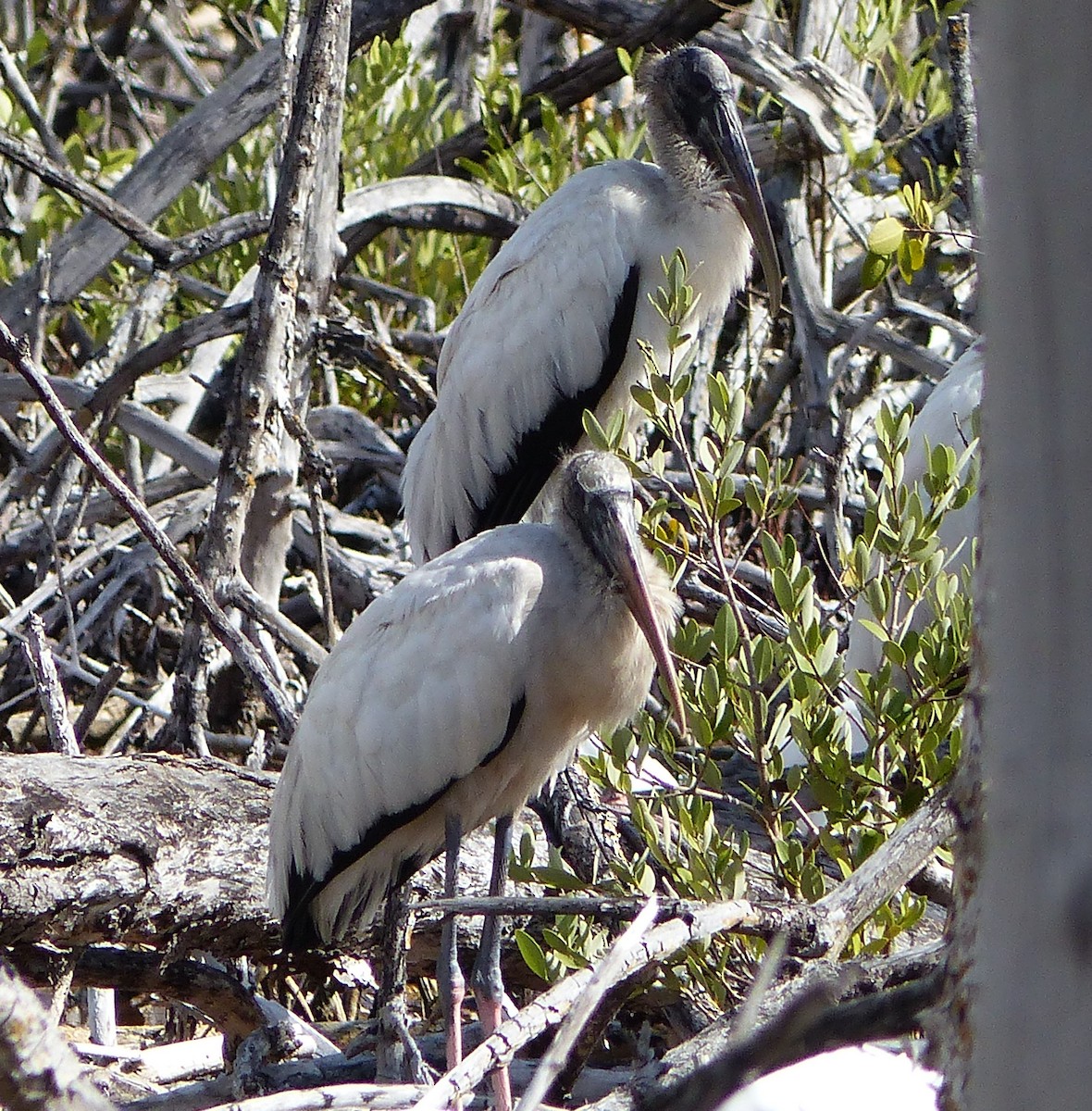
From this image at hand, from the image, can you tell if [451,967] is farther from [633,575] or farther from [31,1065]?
[31,1065]

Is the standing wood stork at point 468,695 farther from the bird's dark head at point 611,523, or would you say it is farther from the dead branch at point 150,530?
the dead branch at point 150,530

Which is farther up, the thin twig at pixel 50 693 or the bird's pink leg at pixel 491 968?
the thin twig at pixel 50 693

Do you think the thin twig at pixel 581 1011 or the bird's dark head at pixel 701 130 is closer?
the thin twig at pixel 581 1011

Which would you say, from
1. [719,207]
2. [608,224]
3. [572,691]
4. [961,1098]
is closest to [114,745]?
[572,691]

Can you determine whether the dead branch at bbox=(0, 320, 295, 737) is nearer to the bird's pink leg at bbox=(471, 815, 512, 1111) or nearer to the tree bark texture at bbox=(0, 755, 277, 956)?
the tree bark texture at bbox=(0, 755, 277, 956)

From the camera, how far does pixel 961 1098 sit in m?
1.21

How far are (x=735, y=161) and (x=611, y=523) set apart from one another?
5.29ft

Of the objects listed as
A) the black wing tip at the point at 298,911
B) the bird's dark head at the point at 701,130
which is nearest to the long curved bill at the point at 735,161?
the bird's dark head at the point at 701,130

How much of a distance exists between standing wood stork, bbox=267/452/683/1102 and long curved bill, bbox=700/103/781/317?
1.25m

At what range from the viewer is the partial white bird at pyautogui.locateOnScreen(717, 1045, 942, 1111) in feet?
6.68

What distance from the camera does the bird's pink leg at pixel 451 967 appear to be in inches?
132

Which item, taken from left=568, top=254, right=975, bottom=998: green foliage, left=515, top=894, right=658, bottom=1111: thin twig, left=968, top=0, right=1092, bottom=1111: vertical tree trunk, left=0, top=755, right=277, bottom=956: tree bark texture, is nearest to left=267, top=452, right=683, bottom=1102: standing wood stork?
left=0, top=755, right=277, bottom=956: tree bark texture

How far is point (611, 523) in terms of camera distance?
3.28m

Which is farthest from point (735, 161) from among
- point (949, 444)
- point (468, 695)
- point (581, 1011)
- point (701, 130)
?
point (581, 1011)
